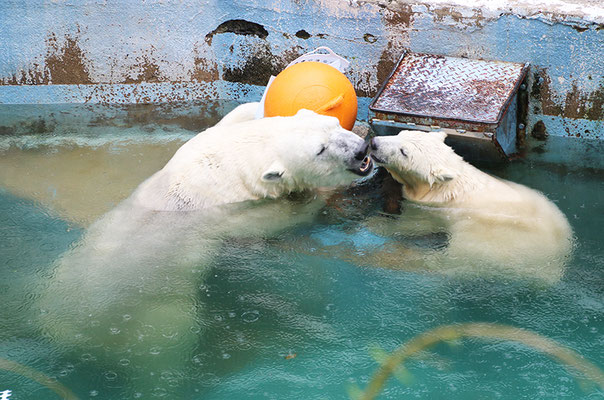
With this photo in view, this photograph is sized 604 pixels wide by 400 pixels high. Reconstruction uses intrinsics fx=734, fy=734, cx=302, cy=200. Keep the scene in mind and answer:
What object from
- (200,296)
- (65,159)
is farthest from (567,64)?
(65,159)

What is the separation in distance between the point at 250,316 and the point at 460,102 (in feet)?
7.04

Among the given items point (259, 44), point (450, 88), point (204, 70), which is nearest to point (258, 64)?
point (259, 44)

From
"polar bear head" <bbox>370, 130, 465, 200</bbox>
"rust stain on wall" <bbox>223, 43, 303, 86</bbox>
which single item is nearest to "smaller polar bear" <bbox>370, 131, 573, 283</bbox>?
"polar bear head" <bbox>370, 130, 465, 200</bbox>

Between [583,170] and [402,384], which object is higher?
[583,170]

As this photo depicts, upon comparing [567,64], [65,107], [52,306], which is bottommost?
[52,306]

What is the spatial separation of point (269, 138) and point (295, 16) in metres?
1.70

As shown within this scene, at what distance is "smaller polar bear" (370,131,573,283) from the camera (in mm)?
4359

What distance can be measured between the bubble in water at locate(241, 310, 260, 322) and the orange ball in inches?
63.3

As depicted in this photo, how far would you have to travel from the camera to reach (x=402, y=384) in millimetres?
3611

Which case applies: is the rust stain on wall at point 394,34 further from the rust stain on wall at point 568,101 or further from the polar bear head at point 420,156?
the polar bear head at point 420,156

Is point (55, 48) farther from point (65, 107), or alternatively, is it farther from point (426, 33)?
point (426, 33)

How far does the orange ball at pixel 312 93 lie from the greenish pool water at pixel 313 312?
610mm

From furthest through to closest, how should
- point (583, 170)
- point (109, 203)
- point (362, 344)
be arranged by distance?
point (583, 170) < point (109, 203) < point (362, 344)

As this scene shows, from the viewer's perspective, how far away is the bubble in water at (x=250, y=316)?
4.10 metres
